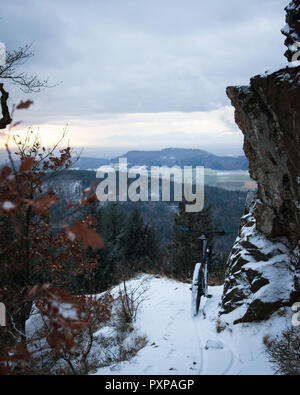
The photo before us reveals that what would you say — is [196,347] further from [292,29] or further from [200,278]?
[292,29]

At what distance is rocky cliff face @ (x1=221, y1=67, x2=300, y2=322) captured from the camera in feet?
12.9

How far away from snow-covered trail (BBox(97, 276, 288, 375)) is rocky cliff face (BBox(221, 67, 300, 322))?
1.17 feet

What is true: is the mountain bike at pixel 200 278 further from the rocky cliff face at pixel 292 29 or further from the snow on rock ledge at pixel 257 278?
the rocky cliff face at pixel 292 29

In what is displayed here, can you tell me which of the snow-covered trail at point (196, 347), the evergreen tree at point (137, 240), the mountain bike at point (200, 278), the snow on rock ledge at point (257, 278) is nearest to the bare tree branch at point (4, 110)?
the mountain bike at point (200, 278)

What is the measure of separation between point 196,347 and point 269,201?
265 cm

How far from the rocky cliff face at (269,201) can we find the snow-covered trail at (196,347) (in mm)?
357

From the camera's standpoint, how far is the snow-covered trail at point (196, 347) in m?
3.65

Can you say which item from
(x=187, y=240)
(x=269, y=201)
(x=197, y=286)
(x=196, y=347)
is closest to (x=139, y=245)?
(x=187, y=240)

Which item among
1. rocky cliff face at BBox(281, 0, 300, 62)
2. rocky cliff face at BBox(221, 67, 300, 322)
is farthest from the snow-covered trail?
rocky cliff face at BBox(281, 0, 300, 62)

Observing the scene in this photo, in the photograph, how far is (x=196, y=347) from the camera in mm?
4324

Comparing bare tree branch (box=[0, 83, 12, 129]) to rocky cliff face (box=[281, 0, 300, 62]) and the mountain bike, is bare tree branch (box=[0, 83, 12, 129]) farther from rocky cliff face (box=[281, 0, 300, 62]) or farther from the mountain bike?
rocky cliff face (box=[281, 0, 300, 62])

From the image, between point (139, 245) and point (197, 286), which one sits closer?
point (197, 286)

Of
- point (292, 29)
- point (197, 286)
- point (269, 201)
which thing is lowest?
point (197, 286)
